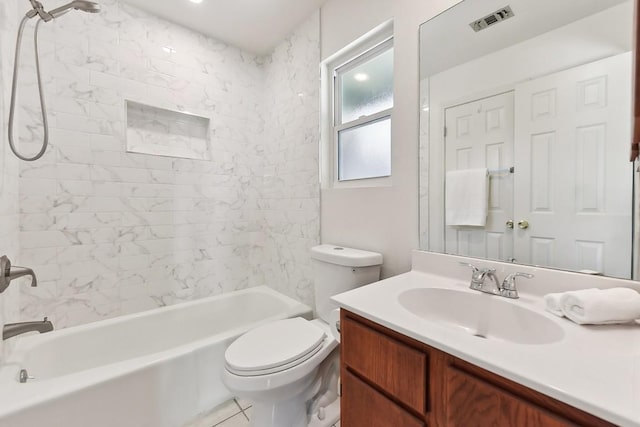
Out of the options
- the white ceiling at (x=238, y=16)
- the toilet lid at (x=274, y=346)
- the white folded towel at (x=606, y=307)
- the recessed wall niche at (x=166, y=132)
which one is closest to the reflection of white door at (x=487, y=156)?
the white folded towel at (x=606, y=307)

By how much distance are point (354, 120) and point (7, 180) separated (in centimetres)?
191

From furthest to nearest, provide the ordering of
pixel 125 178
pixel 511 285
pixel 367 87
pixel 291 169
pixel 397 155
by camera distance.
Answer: pixel 291 169 < pixel 125 178 < pixel 367 87 < pixel 397 155 < pixel 511 285

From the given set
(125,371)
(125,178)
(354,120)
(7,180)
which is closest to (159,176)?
(125,178)

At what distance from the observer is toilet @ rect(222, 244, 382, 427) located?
3.64 ft

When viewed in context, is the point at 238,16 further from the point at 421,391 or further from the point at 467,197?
the point at 421,391

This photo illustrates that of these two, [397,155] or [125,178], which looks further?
[125,178]

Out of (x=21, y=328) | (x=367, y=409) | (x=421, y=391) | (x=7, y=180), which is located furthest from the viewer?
(x=7, y=180)

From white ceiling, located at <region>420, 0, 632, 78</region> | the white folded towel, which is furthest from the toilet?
white ceiling, located at <region>420, 0, 632, 78</region>

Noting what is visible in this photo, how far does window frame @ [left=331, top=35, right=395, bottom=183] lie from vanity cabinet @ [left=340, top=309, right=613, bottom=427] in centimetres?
93

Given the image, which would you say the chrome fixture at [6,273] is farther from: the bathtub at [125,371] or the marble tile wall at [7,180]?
the bathtub at [125,371]

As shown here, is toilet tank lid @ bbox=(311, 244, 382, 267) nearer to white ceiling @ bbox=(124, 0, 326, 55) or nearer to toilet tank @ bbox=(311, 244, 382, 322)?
toilet tank @ bbox=(311, 244, 382, 322)

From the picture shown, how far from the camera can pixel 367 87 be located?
5.60ft

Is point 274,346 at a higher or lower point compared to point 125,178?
lower

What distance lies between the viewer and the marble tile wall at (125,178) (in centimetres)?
159
